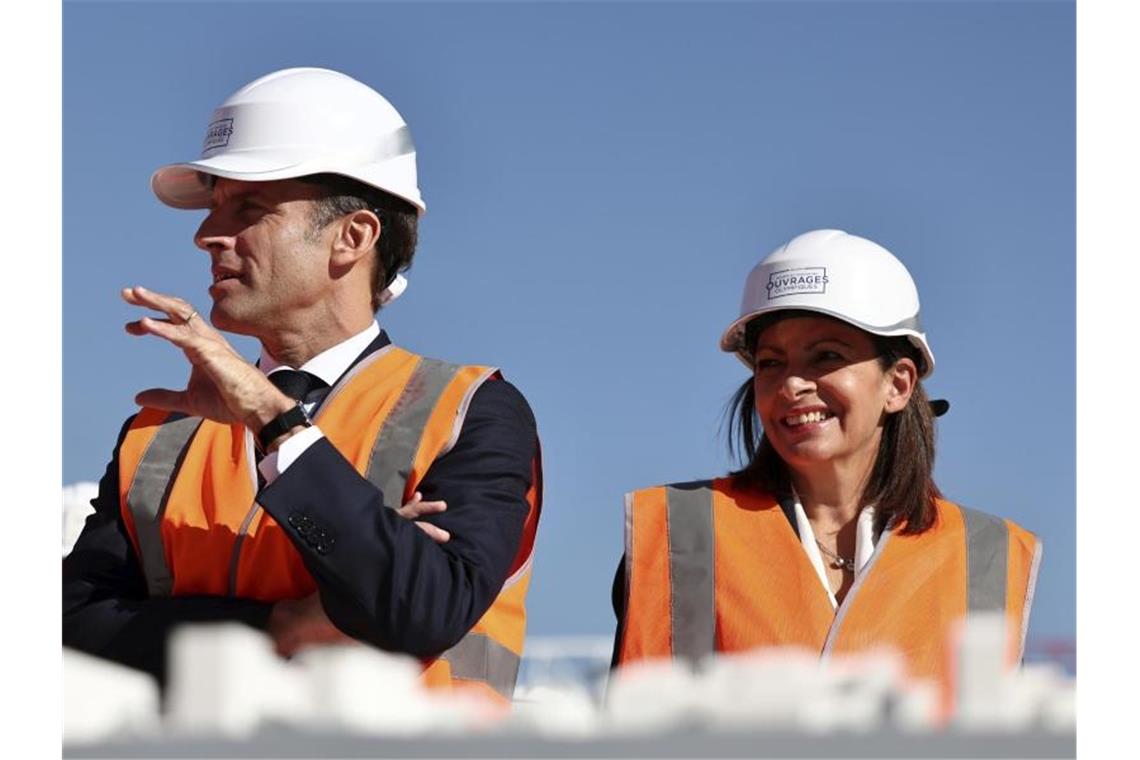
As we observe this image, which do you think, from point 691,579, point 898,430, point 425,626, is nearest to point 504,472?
point 425,626

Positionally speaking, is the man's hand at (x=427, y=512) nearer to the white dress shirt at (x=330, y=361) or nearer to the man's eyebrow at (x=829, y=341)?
the white dress shirt at (x=330, y=361)

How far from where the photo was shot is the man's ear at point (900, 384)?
18.7ft

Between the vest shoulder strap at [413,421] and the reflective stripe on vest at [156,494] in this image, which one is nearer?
the vest shoulder strap at [413,421]

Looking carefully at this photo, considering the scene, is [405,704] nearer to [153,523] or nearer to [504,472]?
[504,472]

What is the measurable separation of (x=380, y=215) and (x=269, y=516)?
0.96 m

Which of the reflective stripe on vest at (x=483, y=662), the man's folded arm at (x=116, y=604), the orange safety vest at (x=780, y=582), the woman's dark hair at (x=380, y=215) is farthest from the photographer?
the orange safety vest at (x=780, y=582)

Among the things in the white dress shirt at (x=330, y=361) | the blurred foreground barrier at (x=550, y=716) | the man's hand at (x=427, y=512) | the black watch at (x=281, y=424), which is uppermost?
the white dress shirt at (x=330, y=361)

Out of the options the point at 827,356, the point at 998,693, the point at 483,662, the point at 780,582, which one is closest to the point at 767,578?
the point at 780,582

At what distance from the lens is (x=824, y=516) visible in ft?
18.2

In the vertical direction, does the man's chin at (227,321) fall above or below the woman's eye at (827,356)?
below

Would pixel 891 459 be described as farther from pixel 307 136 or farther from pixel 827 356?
pixel 307 136

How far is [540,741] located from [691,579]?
3612 mm

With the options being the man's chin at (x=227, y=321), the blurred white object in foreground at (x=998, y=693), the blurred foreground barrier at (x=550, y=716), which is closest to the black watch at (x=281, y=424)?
the man's chin at (x=227, y=321)

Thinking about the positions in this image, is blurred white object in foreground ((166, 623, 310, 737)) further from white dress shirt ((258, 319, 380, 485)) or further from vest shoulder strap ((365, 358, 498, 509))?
white dress shirt ((258, 319, 380, 485))
